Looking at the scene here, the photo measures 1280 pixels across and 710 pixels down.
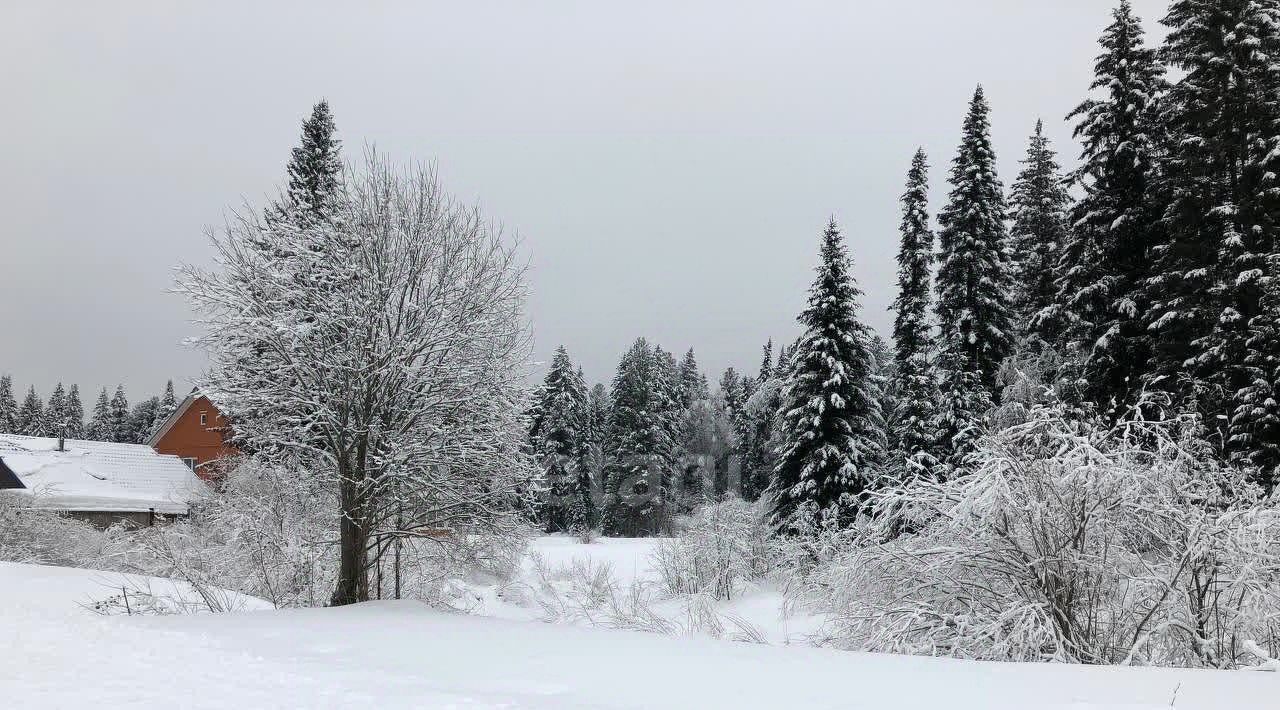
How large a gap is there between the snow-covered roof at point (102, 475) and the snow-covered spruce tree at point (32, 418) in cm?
4957

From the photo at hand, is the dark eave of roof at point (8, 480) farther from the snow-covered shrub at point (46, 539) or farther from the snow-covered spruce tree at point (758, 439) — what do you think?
the snow-covered spruce tree at point (758, 439)

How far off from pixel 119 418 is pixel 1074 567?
93.0 meters

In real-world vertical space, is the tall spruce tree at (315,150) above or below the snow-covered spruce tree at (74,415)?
above

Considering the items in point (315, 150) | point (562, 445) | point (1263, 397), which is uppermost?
point (315, 150)

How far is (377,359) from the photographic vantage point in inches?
467

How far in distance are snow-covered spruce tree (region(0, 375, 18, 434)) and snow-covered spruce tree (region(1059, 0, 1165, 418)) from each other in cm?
8898

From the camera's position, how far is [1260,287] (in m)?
15.8

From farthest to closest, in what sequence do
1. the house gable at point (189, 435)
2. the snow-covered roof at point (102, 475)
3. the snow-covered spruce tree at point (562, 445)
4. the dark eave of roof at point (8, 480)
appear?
the snow-covered spruce tree at point (562, 445) < the house gable at point (189, 435) < the snow-covered roof at point (102, 475) < the dark eave of roof at point (8, 480)

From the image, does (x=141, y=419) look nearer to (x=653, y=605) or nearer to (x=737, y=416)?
(x=737, y=416)

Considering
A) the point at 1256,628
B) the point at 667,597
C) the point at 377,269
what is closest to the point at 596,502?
the point at 667,597

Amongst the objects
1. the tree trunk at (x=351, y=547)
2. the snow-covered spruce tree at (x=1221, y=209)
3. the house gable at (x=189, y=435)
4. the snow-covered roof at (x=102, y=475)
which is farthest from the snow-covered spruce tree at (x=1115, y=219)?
the house gable at (x=189, y=435)

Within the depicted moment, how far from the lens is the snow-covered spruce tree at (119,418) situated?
3081 inches

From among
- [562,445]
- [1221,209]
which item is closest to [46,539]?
[1221,209]

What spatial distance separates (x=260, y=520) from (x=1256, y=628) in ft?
49.9
